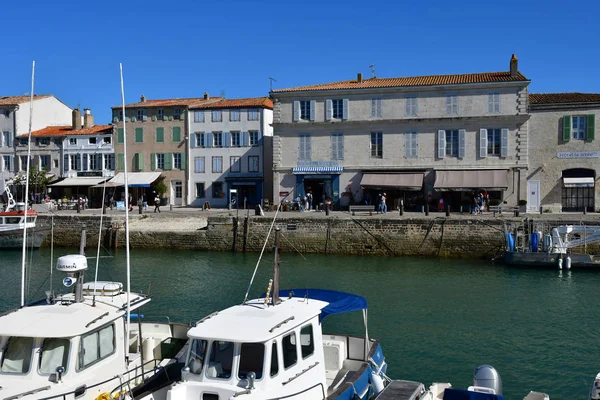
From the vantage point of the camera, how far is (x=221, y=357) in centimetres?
910

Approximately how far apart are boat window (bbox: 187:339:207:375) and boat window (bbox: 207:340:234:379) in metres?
0.15

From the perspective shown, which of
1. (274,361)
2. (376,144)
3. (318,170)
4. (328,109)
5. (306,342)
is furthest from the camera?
(318,170)

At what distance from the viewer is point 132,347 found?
1178 cm

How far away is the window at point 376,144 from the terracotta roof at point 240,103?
30.5 ft

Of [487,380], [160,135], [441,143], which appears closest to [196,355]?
[487,380]

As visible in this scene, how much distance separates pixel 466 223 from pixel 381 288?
9.48 meters

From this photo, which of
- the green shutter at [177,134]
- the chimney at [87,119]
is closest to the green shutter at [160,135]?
the green shutter at [177,134]

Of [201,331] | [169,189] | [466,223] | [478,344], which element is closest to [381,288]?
[478,344]

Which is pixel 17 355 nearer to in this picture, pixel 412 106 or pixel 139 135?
pixel 412 106

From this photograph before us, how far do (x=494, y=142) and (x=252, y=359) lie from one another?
102ft

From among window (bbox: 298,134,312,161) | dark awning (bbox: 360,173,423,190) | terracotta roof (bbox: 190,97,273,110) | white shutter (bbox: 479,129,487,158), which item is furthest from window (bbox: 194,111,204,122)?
white shutter (bbox: 479,129,487,158)

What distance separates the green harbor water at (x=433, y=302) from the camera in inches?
566

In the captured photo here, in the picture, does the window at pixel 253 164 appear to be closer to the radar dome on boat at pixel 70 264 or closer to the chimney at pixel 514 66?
the chimney at pixel 514 66

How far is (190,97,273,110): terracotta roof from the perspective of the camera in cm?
4478
